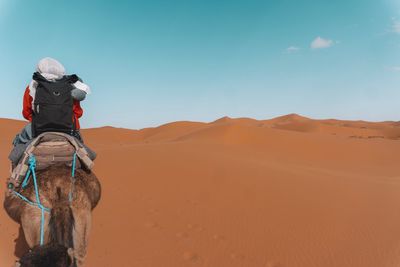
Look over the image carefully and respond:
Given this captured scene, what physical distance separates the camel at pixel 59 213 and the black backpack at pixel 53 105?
495 millimetres

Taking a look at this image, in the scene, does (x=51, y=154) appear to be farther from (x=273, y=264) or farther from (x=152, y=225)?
(x=273, y=264)

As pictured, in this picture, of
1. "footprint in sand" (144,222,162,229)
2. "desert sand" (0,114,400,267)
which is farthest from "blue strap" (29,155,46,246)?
"footprint in sand" (144,222,162,229)

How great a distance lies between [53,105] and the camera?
2859mm

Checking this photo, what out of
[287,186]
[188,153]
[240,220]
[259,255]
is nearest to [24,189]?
[259,255]

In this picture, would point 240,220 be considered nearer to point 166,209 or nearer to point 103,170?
point 166,209

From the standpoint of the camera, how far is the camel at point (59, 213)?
232 centimetres

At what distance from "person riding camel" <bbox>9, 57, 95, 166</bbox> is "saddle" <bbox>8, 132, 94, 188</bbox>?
0.51ft

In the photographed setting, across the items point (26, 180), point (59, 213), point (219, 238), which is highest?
point (26, 180)

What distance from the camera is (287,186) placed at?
6965 mm

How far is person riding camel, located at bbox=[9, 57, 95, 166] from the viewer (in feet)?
9.25

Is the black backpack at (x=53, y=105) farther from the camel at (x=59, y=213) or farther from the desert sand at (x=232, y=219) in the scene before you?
the desert sand at (x=232, y=219)

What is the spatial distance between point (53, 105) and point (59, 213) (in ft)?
3.99

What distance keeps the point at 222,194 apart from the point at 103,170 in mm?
4711

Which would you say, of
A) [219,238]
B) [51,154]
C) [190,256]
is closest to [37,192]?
[51,154]
